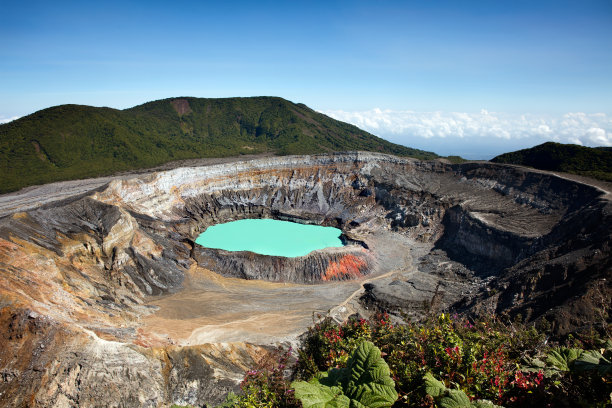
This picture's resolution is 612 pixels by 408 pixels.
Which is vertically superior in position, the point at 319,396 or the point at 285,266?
the point at 319,396

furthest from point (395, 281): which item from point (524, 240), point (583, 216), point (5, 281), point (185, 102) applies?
point (185, 102)

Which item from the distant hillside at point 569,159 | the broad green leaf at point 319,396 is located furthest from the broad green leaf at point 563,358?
the distant hillside at point 569,159

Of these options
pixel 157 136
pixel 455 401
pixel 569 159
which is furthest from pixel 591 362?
pixel 157 136

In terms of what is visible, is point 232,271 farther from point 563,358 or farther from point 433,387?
point 563,358

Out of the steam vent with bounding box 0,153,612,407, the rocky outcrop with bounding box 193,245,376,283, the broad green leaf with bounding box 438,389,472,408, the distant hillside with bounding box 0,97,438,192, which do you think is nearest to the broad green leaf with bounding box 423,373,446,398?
A: the broad green leaf with bounding box 438,389,472,408

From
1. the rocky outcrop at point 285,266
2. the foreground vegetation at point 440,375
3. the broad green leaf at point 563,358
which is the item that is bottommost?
the rocky outcrop at point 285,266

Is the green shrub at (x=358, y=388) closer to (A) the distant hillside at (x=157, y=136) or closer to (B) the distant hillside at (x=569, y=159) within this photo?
(B) the distant hillside at (x=569, y=159)

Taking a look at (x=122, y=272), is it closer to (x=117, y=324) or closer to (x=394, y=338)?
(x=117, y=324)

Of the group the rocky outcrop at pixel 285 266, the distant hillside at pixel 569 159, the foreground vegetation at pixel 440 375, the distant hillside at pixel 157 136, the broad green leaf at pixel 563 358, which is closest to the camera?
the foreground vegetation at pixel 440 375
